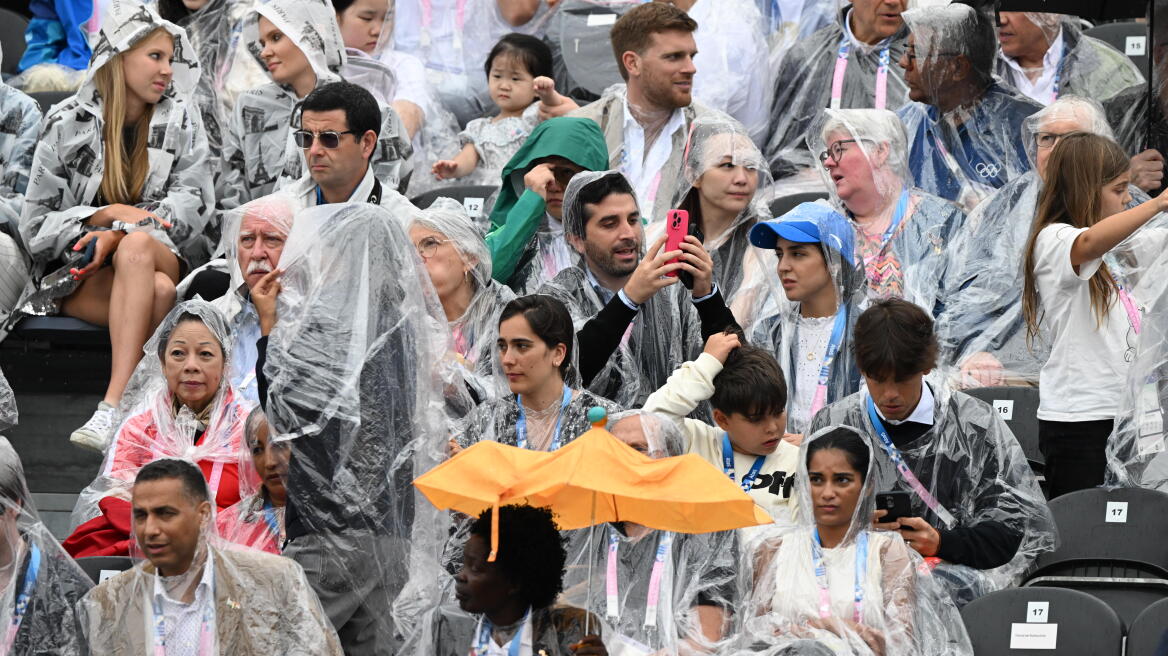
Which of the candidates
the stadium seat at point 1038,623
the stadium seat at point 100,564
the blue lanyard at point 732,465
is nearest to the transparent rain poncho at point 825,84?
the blue lanyard at point 732,465

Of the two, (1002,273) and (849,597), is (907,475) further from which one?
(1002,273)

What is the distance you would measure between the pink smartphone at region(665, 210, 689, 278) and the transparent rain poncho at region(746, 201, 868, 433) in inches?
16.8

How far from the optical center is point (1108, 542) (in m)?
5.99

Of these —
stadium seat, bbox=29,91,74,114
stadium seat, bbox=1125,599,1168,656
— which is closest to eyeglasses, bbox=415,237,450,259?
stadium seat, bbox=1125,599,1168,656

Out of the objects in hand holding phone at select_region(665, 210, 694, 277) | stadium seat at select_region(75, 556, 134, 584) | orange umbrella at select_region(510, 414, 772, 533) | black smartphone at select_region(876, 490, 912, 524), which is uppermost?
hand holding phone at select_region(665, 210, 694, 277)

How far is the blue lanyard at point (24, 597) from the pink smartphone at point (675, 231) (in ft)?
7.05

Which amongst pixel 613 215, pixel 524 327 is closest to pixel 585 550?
pixel 524 327

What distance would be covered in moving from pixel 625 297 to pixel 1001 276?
1.83 m

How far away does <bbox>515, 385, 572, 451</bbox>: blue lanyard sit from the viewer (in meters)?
5.67

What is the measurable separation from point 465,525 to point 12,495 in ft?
4.29

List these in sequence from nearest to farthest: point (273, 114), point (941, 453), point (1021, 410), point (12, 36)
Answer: point (941, 453)
point (1021, 410)
point (273, 114)
point (12, 36)

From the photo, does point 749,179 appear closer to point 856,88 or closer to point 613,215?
point 613,215

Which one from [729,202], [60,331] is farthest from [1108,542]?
[60,331]

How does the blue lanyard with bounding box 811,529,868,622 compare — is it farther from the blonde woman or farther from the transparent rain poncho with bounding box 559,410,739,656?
the blonde woman
